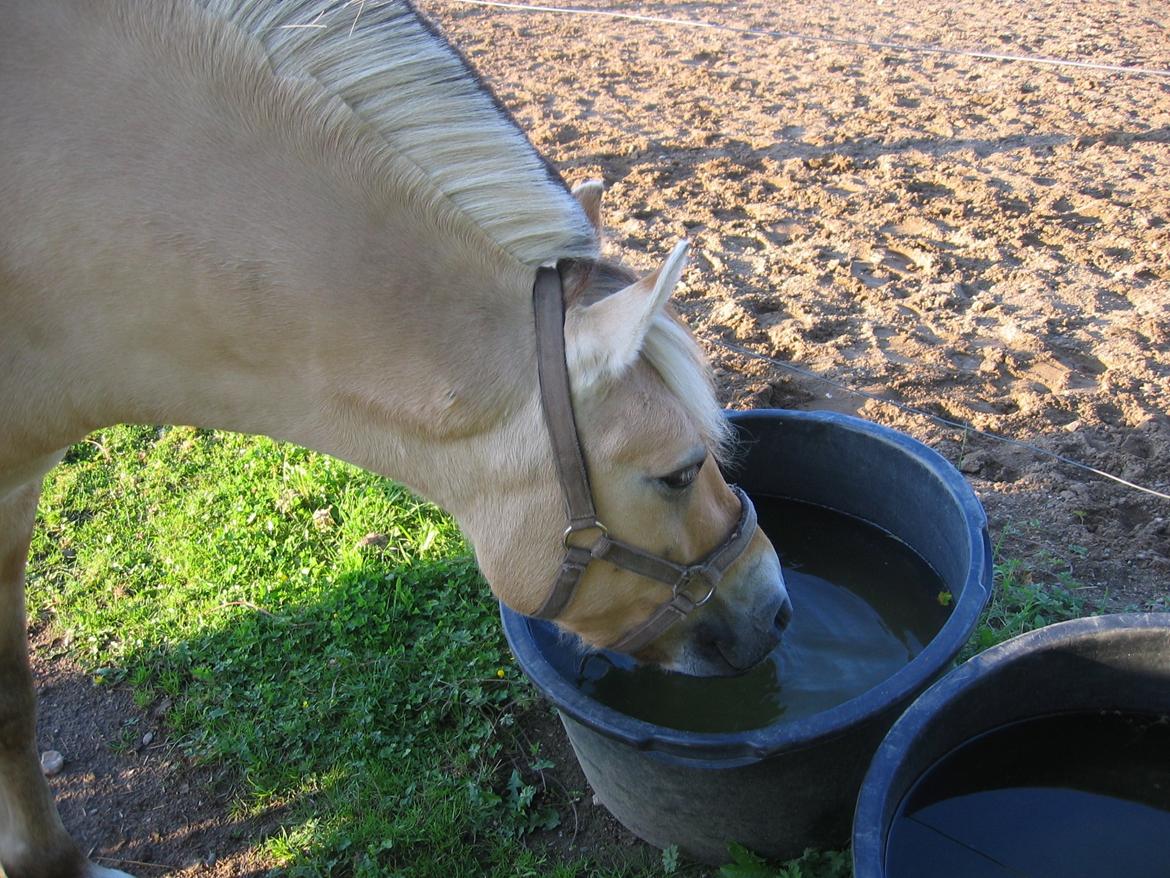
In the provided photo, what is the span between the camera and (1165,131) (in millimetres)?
5496

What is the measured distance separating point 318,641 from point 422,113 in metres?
1.93

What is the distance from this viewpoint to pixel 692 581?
1911 millimetres

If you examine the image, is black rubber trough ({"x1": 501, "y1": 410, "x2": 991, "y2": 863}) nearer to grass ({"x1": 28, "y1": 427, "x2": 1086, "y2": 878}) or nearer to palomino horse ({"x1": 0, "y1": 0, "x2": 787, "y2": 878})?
grass ({"x1": 28, "y1": 427, "x2": 1086, "y2": 878})

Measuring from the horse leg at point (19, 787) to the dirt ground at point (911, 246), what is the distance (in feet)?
0.61

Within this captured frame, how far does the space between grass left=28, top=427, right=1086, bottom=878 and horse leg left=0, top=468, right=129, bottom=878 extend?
0.42 meters

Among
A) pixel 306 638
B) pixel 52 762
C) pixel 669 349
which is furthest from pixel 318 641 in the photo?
pixel 669 349

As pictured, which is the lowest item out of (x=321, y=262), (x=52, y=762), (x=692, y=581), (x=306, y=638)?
(x=52, y=762)

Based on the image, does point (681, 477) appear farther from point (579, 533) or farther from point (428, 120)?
point (428, 120)

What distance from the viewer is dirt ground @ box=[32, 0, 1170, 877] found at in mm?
2875

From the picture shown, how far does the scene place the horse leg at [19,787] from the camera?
2406 mm

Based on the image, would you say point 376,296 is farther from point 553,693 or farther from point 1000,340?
point 1000,340

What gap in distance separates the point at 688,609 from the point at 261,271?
1069mm

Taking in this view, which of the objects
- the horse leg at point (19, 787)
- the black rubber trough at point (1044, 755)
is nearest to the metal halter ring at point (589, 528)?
the black rubber trough at point (1044, 755)

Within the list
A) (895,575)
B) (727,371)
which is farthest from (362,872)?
(727,371)
